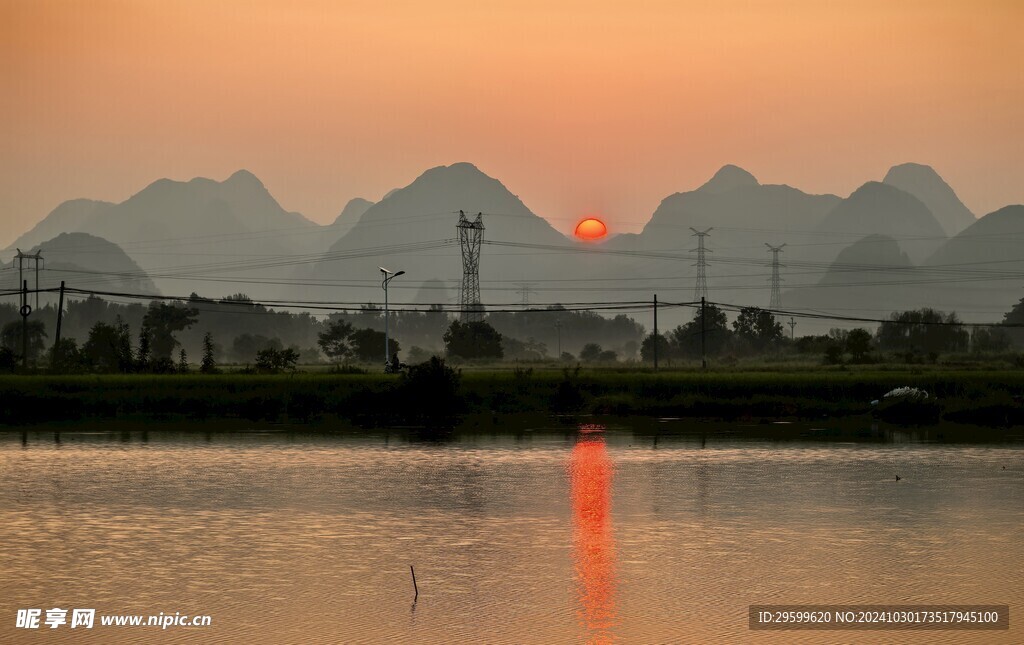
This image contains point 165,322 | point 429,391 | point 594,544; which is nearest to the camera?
point 594,544

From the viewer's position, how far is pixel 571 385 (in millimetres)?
60156

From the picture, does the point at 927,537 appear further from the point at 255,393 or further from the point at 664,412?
the point at 255,393

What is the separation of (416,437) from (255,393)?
22601mm

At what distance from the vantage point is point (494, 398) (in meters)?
59.6

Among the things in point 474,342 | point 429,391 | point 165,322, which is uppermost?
point 165,322

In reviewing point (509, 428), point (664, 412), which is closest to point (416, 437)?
point (509, 428)

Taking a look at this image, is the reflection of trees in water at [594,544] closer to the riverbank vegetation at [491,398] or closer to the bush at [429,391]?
the riverbank vegetation at [491,398]

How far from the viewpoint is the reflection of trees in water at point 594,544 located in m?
13.3

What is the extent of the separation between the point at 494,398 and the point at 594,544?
41.9 m

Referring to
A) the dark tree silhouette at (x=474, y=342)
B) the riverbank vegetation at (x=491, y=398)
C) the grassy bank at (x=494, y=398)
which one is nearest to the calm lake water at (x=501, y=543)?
the riverbank vegetation at (x=491, y=398)

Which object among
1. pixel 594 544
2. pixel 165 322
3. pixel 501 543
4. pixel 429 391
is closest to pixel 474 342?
pixel 165 322

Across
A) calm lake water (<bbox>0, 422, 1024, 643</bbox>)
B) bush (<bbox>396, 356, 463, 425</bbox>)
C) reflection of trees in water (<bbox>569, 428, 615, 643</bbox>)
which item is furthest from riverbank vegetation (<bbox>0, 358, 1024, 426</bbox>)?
reflection of trees in water (<bbox>569, 428, 615, 643</bbox>)

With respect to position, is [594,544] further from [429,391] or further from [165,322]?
[165,322]

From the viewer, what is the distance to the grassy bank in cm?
5469
